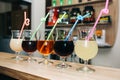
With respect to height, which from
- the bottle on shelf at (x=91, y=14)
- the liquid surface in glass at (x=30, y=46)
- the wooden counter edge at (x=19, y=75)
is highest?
the bottle on shelf at (x=91, y=14)

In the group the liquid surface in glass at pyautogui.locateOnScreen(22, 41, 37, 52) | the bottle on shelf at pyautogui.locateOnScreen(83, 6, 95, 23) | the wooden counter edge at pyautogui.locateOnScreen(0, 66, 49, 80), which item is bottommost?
the wooden counter edge at pyautogui.locateOnScreen(0, 66, 49, 80)

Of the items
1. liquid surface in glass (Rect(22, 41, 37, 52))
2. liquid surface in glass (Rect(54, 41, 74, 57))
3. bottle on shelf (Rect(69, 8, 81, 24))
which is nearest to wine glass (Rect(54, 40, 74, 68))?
liquid surface in glass (Rect(54, 41, 74, 57))

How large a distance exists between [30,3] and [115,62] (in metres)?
1.67

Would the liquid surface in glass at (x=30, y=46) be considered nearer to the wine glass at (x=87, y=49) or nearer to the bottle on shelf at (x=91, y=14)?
the wine glass at (x=87, y=49)

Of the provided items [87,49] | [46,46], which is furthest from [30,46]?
[87,49]

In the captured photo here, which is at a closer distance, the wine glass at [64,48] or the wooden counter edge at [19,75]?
the wooden counter edge at [19,75]

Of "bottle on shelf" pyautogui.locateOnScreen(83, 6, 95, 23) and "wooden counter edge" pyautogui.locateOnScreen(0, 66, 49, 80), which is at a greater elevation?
"bottle on shelf" pyautogui.locateOnScreen(83, 6, 95, 23)

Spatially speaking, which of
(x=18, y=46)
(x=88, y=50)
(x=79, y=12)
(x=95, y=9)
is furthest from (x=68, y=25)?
(x=88, y=50)

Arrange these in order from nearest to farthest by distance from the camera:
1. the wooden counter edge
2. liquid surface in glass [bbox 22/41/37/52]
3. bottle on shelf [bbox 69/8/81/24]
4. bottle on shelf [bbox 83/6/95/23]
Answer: the wooden counter edge → liquid surface in glass [bbox 22/41/37/52] → bottle on shelf [bbox 83/6/95/23] → bottle on shelf [bbox 69/8/81/24]

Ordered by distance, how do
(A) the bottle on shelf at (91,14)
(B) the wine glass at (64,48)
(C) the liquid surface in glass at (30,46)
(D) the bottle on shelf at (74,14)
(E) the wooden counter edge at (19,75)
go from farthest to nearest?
(D) the bottle on shelf at (74,14) < (A) the bottle on shelf at (91,14) < (C) the liquid surface in glass at (30,46) < (B) the wine glass at (64,48) < (E) the wooden counter edge at (19,75)

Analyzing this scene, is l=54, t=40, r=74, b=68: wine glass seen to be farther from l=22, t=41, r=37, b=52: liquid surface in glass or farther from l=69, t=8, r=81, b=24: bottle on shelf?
l=69, t=8, r=81, b=24: bottle on shelf

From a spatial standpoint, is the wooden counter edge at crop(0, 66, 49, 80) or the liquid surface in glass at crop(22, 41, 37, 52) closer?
the wooden counter edge at crop(0, 66, 49, 80)

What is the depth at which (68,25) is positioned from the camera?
8.07 feet

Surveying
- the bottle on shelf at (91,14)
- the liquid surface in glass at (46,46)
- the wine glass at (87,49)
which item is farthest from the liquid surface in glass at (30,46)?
the bottle on shelf at (91,14)
